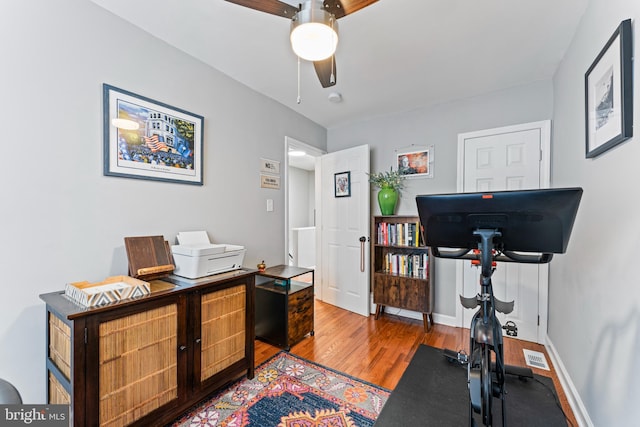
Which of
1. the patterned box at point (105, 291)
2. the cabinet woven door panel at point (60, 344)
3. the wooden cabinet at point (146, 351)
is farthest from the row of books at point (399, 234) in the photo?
the cabinet woven door panel at point (60, 344)

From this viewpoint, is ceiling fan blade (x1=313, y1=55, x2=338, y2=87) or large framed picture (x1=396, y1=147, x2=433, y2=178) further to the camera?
large framed picture (x1=396, y1=147, x2=433, y2=178)

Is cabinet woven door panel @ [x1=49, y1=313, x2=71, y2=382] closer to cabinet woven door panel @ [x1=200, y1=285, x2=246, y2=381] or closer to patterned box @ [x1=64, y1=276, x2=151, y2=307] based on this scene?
patterned box @ [x1=64, y1=276, x2=151, y2=307]

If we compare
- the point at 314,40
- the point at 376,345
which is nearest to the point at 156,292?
the point at 314,40

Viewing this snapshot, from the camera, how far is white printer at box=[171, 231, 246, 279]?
5.55 ft

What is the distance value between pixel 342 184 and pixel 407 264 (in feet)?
4.16

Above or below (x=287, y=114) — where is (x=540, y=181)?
below

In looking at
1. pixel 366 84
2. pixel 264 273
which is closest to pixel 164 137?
pixel 264 273

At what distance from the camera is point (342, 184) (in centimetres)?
338

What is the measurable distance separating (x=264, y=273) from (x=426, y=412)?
1636 millimetres

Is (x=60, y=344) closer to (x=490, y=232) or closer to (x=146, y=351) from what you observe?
(x=146, y=351)

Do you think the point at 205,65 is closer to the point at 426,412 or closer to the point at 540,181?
the point at 426,412

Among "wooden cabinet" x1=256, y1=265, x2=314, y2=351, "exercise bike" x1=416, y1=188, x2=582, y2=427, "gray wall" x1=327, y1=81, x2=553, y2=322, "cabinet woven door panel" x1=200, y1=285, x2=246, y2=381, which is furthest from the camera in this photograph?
"gray wall" x1=327, y1=81, x2=553, y2=322

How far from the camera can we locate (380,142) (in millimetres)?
3320

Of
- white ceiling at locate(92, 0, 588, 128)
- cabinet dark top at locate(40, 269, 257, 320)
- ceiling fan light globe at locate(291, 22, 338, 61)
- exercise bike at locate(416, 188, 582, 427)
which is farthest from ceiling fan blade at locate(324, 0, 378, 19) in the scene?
cabinet dark top at locate(40, 269, 257, 320)
